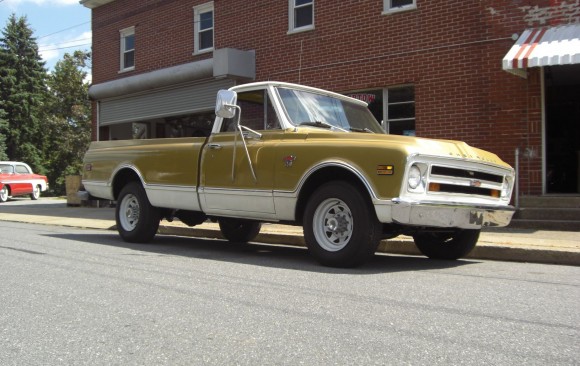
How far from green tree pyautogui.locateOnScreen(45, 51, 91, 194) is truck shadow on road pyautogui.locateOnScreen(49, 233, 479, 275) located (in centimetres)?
2962

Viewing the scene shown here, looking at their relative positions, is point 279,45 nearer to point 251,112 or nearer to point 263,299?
point 251,112

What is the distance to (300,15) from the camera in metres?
13.5

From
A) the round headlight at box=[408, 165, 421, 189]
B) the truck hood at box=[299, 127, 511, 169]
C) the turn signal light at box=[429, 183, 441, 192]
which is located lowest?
the turn signal light at box=[429, 183, 441, 192]

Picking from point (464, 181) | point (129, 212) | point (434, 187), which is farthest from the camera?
point (129, 212)

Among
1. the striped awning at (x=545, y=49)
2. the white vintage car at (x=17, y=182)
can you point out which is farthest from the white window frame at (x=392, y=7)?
the white vintage car at (x=17, y=182)

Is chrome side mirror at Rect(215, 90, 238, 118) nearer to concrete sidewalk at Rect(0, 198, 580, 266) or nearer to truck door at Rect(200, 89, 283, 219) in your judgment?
truck door at Rect(200, 89, 283, 219)

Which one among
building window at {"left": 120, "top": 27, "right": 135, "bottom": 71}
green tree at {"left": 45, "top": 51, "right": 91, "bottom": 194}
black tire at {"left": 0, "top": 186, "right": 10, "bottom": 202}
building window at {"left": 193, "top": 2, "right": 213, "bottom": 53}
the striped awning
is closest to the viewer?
the striped awning

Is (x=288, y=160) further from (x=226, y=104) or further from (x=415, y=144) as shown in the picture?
(x=415, y=144)

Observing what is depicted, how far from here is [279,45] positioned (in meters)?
13.8

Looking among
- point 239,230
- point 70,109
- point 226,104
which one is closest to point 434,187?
point 226,104

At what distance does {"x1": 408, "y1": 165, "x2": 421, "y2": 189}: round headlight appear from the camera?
17.9 ft

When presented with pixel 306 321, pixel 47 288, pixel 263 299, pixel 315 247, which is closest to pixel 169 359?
pixel 306 321

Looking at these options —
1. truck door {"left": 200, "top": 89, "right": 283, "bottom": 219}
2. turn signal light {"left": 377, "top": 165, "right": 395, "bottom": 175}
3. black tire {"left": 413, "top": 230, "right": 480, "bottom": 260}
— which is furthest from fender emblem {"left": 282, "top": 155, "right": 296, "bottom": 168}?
black tire {"left": 413, "top": 230, "right": 480, "bottom": 260}

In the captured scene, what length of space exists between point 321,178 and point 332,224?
0.56m
